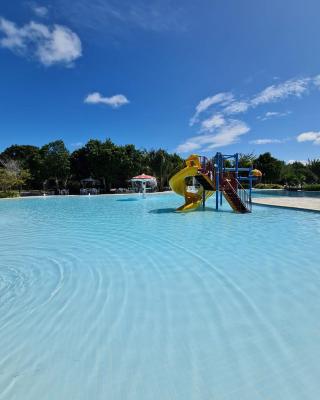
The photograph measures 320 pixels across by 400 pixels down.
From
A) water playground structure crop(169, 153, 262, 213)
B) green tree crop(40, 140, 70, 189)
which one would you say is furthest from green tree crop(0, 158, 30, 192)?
water playground structure crop(169, 153, 262, 213)

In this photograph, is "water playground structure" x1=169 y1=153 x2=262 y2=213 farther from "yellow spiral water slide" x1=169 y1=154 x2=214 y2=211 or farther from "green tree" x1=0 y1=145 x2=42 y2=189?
"green tree" x1=0 y1=145 x2=42 y2=189

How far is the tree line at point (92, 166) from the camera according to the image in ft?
115

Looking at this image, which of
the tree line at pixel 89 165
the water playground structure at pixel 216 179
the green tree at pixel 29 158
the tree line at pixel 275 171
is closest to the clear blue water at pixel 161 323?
the water playground structure at pixel 216 179

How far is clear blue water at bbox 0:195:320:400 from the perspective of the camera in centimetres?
214

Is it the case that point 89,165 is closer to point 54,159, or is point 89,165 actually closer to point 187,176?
point 54,159

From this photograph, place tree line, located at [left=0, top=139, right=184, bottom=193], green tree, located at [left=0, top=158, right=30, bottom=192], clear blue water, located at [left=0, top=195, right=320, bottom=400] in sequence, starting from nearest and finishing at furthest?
clear blue water, located at [left=0, top=195, right=320, bottom=400] → green tree, located at [left=0, top=158, right=30, bottom=192] → tree line, located at [left=0, top=139, right=184, bottom=193]

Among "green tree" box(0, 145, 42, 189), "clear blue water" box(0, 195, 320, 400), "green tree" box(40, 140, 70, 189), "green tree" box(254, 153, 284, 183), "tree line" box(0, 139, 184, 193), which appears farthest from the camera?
"green tree" box(254, 153, 284, 183)

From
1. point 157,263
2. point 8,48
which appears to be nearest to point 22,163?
point 8,48

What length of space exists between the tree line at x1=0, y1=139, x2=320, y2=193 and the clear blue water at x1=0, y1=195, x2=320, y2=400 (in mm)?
29660

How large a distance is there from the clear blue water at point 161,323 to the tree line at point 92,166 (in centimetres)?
2966

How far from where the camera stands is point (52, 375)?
89.9 inches

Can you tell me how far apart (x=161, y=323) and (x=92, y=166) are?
34922 mm

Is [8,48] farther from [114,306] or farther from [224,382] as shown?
[224,382]

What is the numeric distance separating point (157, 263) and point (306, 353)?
327cm
